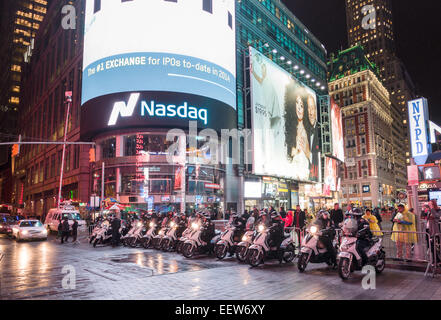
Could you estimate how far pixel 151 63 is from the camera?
39469 millimetres

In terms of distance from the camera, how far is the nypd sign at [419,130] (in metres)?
15.1

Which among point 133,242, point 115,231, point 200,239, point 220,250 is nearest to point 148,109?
point 115,231

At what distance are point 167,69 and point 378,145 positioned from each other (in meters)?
86.7

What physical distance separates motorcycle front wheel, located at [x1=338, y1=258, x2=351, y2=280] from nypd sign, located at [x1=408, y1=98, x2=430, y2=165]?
8122 mm

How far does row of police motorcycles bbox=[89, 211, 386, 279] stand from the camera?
9.44m

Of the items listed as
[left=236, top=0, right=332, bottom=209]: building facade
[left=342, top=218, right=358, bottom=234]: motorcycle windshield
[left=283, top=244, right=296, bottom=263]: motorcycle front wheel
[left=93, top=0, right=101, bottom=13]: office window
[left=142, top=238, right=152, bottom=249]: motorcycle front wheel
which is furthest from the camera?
[left=236, top=0, right=332, bottom=209]: building facade

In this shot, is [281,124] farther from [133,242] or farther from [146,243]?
[146,243]

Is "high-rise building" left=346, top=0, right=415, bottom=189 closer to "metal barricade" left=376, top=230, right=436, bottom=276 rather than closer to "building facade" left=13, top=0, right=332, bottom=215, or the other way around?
"building facade" left=13, top=0, right=332, bottom=215

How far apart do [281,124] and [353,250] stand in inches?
1752

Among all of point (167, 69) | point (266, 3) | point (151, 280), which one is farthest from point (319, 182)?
point (151, 280)

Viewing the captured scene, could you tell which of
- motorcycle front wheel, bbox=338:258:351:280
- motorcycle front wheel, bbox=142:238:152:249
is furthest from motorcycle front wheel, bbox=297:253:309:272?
motorcycle front wheel, bbox=142:238:152:249
